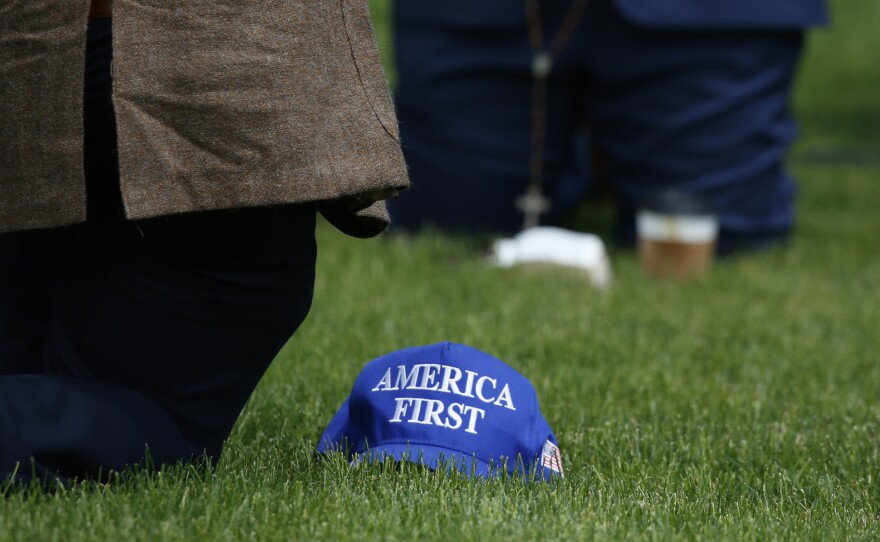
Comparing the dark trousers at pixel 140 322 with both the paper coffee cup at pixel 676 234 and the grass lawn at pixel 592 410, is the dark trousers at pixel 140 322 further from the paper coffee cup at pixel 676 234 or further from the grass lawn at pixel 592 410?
the paper coffee cup at pixel 676 234

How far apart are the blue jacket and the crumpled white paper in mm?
962

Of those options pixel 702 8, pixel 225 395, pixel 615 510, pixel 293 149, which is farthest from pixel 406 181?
pixel 702 8

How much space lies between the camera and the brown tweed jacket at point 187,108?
5.81ft

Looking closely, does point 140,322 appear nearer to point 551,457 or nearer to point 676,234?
point 551,457

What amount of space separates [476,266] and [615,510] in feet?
8.91

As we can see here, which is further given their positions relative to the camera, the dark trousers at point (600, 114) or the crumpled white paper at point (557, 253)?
the dark trousers at point (600, 114)

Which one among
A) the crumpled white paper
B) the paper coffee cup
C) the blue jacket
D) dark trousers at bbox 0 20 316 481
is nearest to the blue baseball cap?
dark trousers at bbox 0 20 316 481

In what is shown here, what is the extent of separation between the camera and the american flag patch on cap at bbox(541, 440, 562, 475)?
236 cm

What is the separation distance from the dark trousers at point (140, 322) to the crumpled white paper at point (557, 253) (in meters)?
2.65

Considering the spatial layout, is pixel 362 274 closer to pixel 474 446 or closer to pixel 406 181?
pixel 474 446

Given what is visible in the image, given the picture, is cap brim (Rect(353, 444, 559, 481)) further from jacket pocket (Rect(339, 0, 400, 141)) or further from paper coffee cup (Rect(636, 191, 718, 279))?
paper coffee cup (Rect(636, 191, 718, 279))

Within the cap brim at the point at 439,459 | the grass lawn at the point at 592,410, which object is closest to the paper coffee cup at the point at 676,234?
the grass lawn at the point at 592,410

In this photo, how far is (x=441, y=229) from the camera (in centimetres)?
555

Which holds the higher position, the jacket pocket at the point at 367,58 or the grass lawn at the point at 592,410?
the jacket pocket at the point at 367,58
